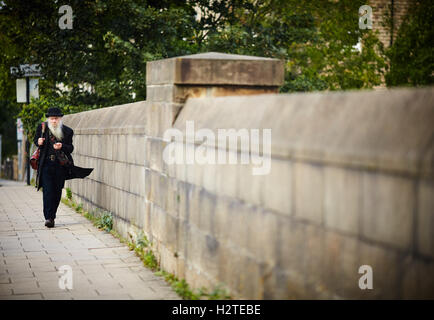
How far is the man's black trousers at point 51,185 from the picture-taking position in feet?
33.4

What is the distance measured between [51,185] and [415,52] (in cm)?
1383

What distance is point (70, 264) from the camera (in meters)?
7.19

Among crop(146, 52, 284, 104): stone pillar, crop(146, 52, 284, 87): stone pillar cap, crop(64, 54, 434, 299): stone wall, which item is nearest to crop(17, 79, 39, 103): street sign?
crop(64, 54, 434, 299): stone wall

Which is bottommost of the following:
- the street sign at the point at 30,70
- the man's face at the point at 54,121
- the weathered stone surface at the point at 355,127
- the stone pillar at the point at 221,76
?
the man's face at the point at 54,121

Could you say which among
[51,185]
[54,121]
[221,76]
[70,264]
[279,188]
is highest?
[221,76]

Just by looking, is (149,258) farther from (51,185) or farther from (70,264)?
(51,185)

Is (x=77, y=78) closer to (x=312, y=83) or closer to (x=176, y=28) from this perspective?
(x=176, y=28)

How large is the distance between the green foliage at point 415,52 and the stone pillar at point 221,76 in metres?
14.5

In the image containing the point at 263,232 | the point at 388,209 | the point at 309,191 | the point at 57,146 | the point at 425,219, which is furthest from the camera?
the point at 57,146

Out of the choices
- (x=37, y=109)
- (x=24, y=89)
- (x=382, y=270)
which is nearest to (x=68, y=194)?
(x=37, y=109)

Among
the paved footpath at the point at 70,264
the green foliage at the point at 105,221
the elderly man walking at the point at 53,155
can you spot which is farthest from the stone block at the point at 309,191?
the elderly man walking at the point at 53,155

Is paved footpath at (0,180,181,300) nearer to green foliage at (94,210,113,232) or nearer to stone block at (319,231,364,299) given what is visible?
green foliage at (94,210,113,232)

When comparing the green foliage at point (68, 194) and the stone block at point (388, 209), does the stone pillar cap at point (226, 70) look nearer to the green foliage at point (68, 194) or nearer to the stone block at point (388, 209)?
the stone block at point (388, 209)

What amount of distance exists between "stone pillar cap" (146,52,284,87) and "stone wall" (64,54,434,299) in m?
0.01
